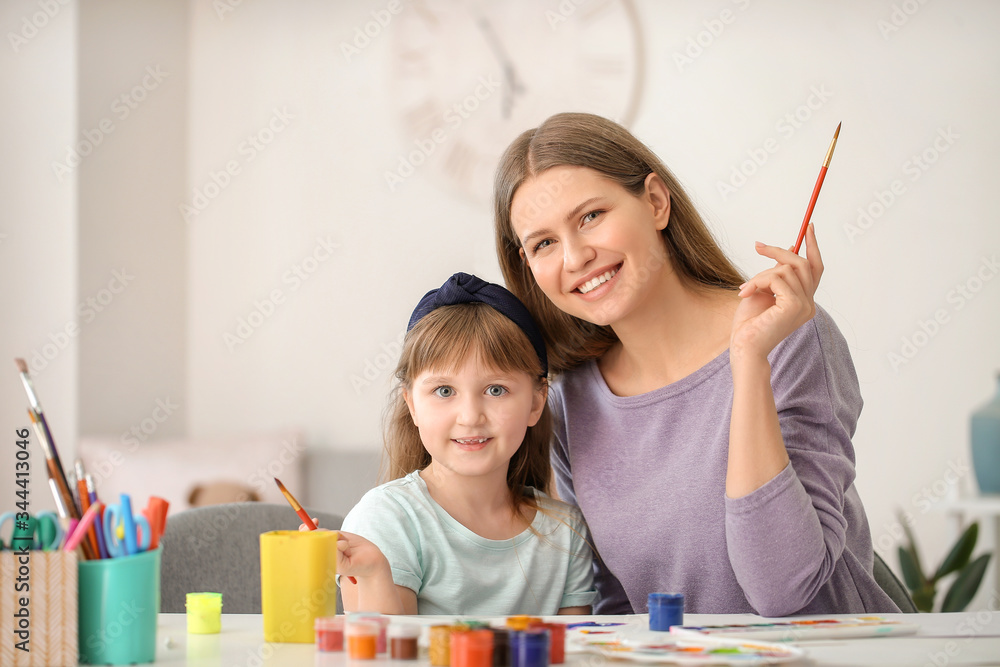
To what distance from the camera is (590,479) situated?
1.37 metres

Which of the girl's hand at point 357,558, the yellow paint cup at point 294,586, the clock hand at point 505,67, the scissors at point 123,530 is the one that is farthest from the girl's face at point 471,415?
the clock hand at point 505,67

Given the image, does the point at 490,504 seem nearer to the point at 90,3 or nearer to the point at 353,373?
the point at 353,373

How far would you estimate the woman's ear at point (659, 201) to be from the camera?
4.48 feet

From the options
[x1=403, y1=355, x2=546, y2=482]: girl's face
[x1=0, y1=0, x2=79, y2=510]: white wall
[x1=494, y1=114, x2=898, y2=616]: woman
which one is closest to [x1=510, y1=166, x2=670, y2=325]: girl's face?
[x1=494, y1=114, x2=898, y2=616]: woman

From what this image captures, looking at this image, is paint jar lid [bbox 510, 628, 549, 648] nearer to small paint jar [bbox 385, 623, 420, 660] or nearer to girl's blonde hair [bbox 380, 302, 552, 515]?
small paint jar [bbox 385, 623, 420, 660]

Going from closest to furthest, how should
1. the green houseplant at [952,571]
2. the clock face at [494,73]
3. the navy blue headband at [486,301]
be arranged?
the navy blue headband at [486,301] → the green houseplant at [952,571] → the clock face at [494,73]

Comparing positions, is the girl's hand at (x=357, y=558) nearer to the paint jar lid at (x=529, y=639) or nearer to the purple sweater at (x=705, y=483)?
the paint jar lid at (x=529, y=639)

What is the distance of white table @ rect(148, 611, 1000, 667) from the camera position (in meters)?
0.74

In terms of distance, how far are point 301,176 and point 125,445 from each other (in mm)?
1064

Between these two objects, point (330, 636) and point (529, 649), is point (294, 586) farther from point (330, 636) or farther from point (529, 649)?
point (529, 649)

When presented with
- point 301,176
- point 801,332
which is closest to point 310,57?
point 301,176

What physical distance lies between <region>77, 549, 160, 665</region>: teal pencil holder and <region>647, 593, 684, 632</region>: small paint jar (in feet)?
1.49

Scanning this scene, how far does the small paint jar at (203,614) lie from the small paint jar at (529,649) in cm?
32

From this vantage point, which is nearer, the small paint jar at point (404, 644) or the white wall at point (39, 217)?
the small paint jar at point (404, 644)
